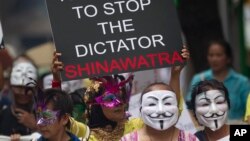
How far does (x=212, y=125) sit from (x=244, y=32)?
24.3ft

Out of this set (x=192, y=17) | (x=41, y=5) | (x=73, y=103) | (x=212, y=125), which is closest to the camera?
(x=212, y=125)

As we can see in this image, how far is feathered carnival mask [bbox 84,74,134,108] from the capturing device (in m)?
9.00

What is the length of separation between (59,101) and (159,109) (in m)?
0.85

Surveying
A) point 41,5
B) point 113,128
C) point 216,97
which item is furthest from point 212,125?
point 41,5

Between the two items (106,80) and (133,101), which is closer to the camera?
(106,80)

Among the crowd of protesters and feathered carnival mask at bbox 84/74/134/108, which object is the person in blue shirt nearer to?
the crowd of protesters

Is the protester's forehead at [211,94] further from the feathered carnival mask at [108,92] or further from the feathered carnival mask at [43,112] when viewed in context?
the feathered carnival mask at [43,112]

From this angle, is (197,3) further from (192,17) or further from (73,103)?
(73,103)

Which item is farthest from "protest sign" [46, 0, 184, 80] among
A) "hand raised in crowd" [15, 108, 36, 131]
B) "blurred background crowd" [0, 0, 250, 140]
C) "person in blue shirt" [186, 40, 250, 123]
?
"person in blue shirt" [186, 40, 250, 123]

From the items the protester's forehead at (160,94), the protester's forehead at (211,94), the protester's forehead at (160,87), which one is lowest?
the protester's forehead at (211,94)

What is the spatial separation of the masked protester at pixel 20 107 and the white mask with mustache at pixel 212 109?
6.22 feet

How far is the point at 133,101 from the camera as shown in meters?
10.4

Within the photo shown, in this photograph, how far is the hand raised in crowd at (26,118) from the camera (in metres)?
10.2

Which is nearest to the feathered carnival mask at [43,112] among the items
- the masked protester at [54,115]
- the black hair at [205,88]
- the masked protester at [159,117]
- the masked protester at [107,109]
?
the masked protester at [54,115]
